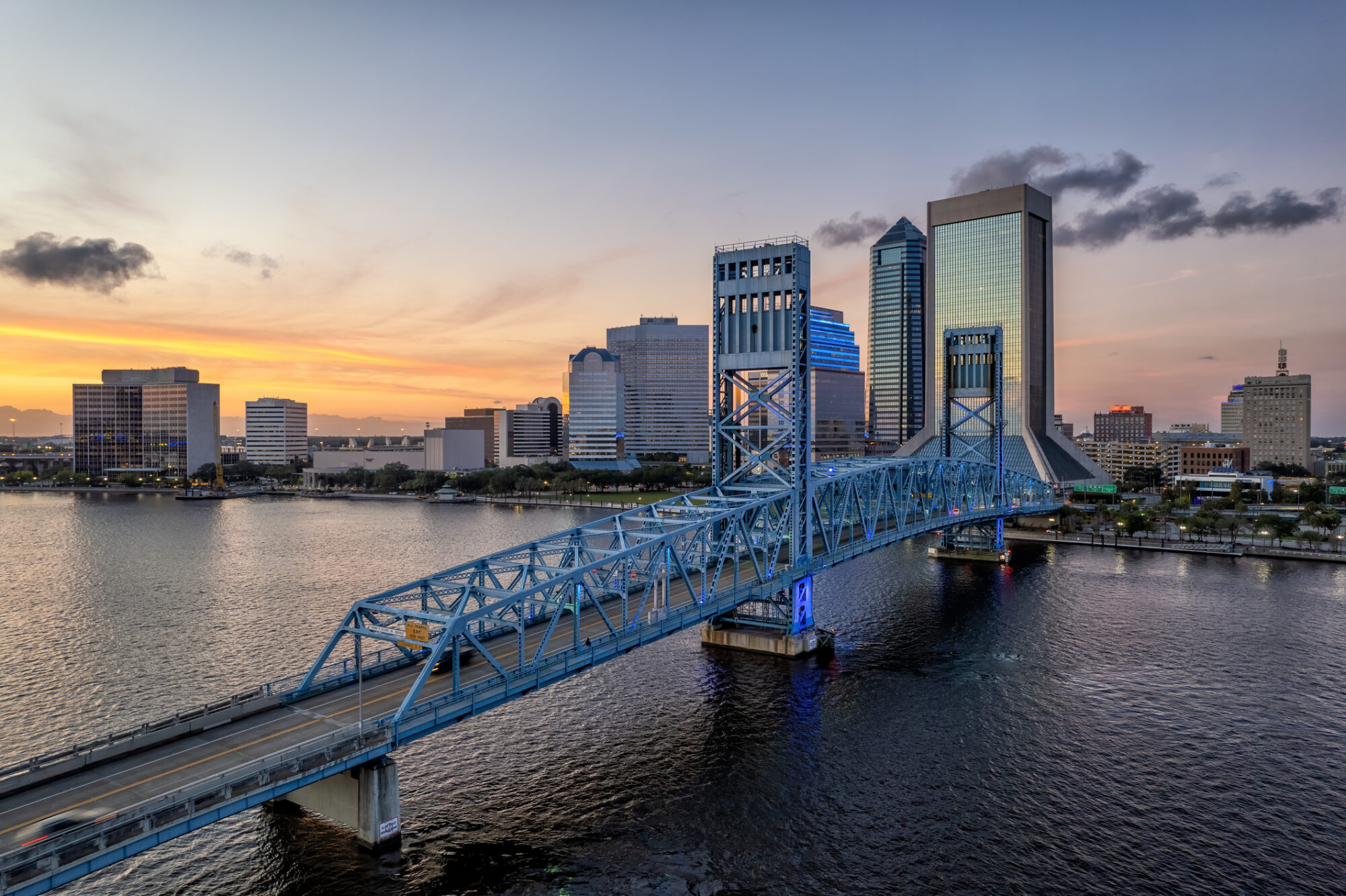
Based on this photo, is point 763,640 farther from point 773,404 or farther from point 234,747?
point 234,747

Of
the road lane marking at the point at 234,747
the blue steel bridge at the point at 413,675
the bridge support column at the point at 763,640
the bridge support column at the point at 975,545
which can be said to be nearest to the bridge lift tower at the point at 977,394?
the bridge support column at the point at 975,545

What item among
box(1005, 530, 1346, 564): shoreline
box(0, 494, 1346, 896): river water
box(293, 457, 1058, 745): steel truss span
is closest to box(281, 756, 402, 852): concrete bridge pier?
box(0, 494, 1346, 896): river water

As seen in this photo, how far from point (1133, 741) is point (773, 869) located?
87.8ft

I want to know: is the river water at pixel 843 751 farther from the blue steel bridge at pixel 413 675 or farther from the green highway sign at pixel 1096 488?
the green highway sign at pixel 1096 488

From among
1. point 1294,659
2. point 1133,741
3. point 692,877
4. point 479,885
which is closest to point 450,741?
point 479,885

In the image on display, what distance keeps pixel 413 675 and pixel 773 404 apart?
37.9m

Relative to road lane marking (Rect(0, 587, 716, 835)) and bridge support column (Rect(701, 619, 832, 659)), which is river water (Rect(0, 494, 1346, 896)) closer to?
bridge support column (Rect(701, 619, 832, 659))

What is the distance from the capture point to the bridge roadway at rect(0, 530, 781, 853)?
98.6ft

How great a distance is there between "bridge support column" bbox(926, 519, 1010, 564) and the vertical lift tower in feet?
192

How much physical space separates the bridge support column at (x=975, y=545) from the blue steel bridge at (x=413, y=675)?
5013 centimetres

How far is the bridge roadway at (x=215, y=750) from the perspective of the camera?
98.6ft

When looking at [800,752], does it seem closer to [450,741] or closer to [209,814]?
[450,741]

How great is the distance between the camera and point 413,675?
145ft

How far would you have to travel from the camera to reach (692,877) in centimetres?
3400
